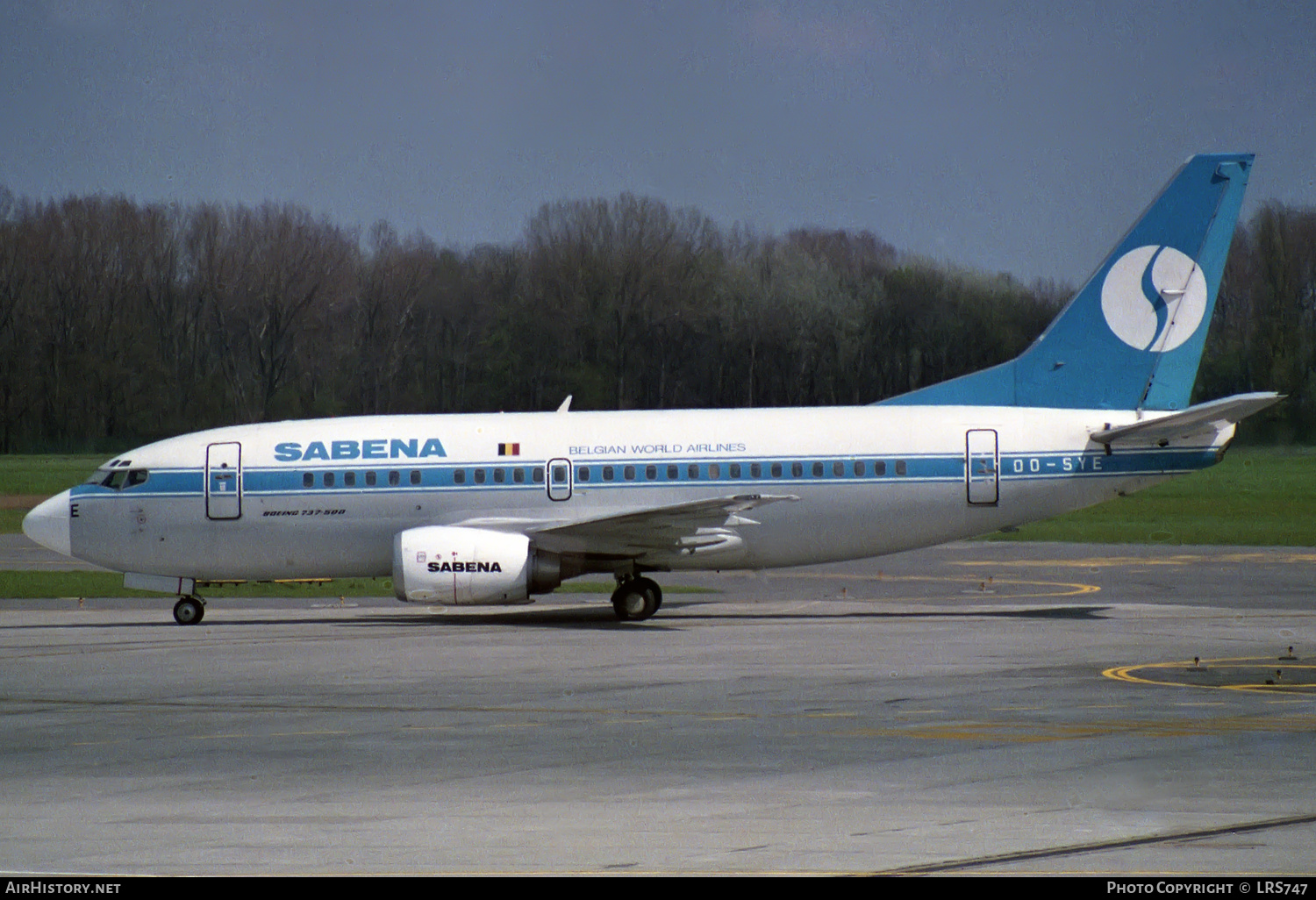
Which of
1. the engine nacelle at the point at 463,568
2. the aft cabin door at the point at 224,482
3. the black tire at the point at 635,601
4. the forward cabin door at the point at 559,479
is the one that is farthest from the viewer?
the aft cabin door at the point at 224,482

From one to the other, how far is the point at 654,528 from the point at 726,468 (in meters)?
1.94

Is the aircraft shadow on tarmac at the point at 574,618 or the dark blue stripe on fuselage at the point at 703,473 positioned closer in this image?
the aircraft shadow on tarmac at the point at 574,618

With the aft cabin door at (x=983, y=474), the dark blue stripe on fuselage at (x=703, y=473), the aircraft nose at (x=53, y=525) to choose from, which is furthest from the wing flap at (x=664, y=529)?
the aircraft nose at (x=53, y=525)

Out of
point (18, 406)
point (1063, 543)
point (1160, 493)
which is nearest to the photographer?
point (1063, 543)

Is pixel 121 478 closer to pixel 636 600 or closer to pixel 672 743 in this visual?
pixel 636 600

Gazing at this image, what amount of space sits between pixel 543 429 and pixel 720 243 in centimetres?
2819

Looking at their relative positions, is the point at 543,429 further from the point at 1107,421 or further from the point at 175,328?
the point at 175,328

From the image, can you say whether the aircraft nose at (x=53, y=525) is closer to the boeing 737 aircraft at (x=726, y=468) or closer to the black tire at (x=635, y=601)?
the boeing 737 aircraft at (x=726, y=468)

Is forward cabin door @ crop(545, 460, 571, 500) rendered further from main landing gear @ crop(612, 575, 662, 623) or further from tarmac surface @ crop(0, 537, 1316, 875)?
tarmac surface @ crop(0, 537, 1316, 875)

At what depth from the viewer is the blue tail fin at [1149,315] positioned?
27672mm

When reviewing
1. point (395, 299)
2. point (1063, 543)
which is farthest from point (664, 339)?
point (1063, 543)

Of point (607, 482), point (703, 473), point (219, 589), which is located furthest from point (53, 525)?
point (703, 473)

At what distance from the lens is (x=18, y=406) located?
50.8 metres

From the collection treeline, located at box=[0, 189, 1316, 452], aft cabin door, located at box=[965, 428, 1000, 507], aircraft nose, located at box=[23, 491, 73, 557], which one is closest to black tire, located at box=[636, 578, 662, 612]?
aft cabin door, located at box=[965, 428, 1000, 507]
